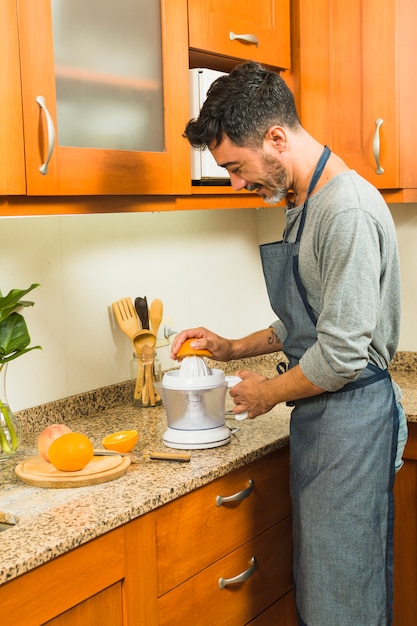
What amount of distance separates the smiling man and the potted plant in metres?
0.52

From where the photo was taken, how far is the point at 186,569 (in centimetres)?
187

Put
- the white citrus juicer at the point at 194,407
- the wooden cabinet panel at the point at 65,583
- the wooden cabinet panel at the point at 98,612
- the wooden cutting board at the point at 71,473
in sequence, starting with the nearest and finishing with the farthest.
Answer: the wooden cabinet panel at the point at 65,583
the wooden cabinet panel at the point at 98,612
the wooden cutting board at the point at 71,473
the white citrus juicer at the point at 194,407

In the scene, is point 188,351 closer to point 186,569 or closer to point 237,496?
point 237,496

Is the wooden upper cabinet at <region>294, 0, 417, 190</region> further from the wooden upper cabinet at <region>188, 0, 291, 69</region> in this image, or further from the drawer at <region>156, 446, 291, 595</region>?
the drawer at <region>156, 446, 291, 595</region>

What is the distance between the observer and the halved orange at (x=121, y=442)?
2.00 metres

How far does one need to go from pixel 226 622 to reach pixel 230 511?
258mm

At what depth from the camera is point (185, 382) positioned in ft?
6.68

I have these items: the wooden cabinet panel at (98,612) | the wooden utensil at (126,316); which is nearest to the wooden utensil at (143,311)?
the wooden utensil at (126,316)

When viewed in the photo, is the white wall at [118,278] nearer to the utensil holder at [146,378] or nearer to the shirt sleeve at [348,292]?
the utensil holder at [146,378]

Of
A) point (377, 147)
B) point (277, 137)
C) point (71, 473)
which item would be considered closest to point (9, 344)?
point (71, 473)

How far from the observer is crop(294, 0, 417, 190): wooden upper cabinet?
8.33 feet

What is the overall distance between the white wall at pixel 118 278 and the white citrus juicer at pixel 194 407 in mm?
394

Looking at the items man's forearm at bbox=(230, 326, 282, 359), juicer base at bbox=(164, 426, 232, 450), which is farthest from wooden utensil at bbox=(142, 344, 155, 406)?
juicer base at bbox=(164, 426, 232, 450)

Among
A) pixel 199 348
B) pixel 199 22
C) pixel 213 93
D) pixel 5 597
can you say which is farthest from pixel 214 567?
pixel 199 22
